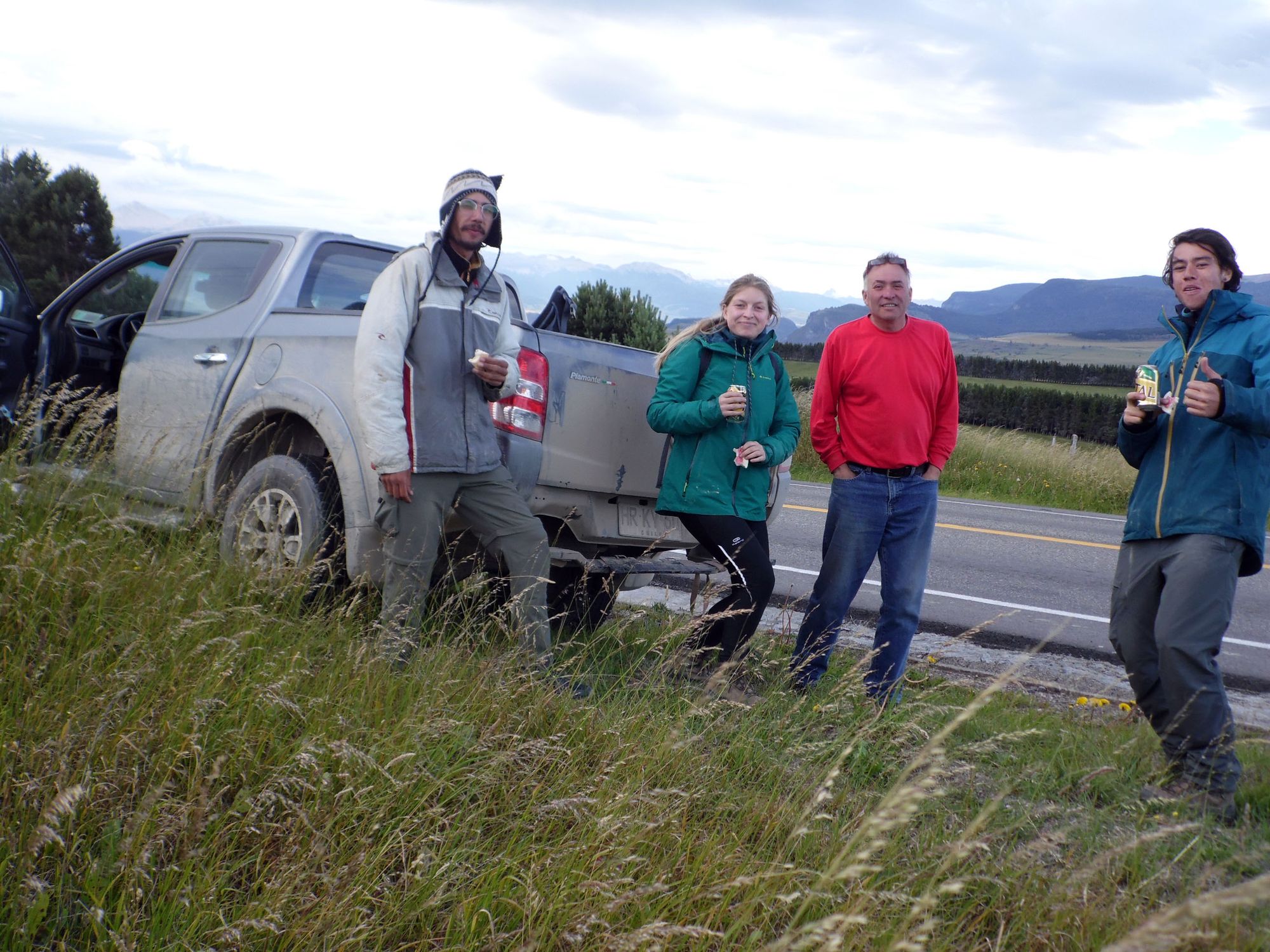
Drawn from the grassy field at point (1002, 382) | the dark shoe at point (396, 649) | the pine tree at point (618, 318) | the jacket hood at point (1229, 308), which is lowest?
the dark shoe at point (396, 649)

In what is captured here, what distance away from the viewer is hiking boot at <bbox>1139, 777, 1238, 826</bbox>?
3.71 metres

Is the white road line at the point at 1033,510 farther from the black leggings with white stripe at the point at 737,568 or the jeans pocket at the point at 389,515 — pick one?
the jeans pocket at the point at 389,515

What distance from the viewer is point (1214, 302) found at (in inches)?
157

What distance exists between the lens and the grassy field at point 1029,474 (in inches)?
651

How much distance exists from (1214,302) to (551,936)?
3457 mm

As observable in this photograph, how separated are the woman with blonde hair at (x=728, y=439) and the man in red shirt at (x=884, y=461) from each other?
301 mm

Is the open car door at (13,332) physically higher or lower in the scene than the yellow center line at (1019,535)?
higher

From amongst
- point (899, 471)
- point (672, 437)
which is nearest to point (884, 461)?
point (899, 471)

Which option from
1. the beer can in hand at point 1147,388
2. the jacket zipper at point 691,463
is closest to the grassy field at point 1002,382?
the jacket zipper at point 691,463

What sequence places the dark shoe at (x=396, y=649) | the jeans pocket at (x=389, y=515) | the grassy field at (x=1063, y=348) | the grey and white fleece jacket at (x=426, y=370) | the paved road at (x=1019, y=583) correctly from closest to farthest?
the dark shoe at (x=396, y=649)
the grey and white fleece jacket at (x=426, y=370)
the jeans pocket at (x=389, y=515)
the paved road at (x=1019, y=583)
the grassy field at (x=1063, y=348)

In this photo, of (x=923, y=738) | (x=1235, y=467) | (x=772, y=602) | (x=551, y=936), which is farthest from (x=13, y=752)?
(x=772, y=602)

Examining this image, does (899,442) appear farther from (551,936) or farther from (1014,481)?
(1014,481)

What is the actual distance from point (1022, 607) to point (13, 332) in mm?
7118

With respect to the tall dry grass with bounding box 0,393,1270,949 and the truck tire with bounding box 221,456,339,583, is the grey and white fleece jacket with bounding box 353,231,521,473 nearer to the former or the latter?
the truck tire with bounding box 221,456,339,583
